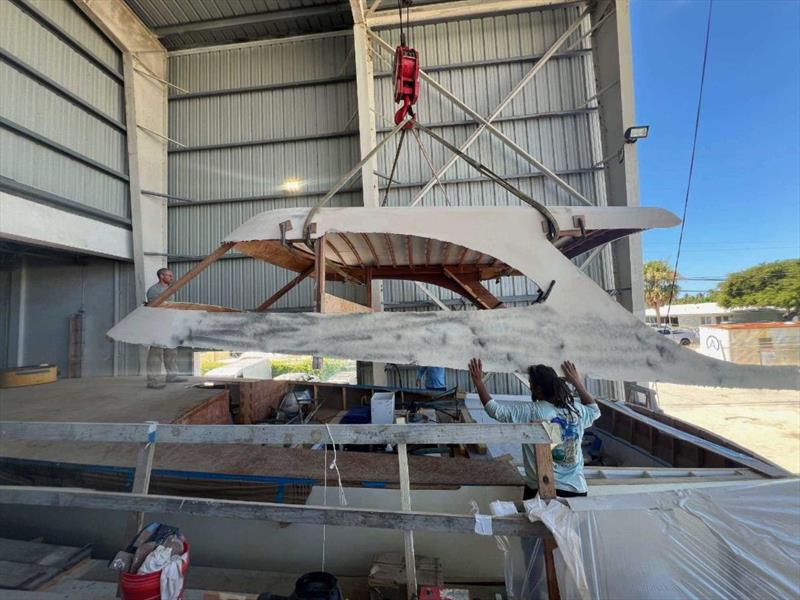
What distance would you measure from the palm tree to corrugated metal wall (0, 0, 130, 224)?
30.6 m

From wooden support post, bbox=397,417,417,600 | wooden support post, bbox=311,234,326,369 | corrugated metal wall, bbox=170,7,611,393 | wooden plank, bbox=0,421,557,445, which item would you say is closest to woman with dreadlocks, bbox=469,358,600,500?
wooden plank, bbox=0,421,557,445

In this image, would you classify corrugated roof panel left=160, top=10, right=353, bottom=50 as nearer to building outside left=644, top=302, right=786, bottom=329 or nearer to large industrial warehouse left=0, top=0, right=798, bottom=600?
large industrial warehouse left=0, top=0, right=798, bottom=600

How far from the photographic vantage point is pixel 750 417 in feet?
31.7

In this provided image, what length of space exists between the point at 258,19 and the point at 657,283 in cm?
3077

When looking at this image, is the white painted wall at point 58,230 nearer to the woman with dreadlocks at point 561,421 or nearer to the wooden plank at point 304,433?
the wooden plank at point 304,433

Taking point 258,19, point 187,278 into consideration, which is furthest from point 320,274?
point 258,19

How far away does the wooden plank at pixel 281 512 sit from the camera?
1.97 metres

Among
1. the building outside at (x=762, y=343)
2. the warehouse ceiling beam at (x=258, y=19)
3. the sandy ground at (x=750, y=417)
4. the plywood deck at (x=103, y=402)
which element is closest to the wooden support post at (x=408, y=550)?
the plywood deck at (x=103, y=402)

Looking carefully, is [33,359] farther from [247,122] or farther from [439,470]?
[439,470]

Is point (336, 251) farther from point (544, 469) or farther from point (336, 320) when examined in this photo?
point (544, 469)

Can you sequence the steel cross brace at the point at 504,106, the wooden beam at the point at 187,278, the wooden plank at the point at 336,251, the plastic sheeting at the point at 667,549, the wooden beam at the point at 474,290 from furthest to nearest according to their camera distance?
the steel cross brace at the point at 504,106 < the wooden beam at the point at 474,290 < the wooden plank at the point at 336,251 < the wooden beam at the point at 187,278 < the plastic sheeting at the point at 667,549

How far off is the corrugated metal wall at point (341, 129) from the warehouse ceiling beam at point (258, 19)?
0.59 meters

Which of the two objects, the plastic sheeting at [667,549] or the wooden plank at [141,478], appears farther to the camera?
the wooden plank at [141,478]

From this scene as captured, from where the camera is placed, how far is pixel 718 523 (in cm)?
221
